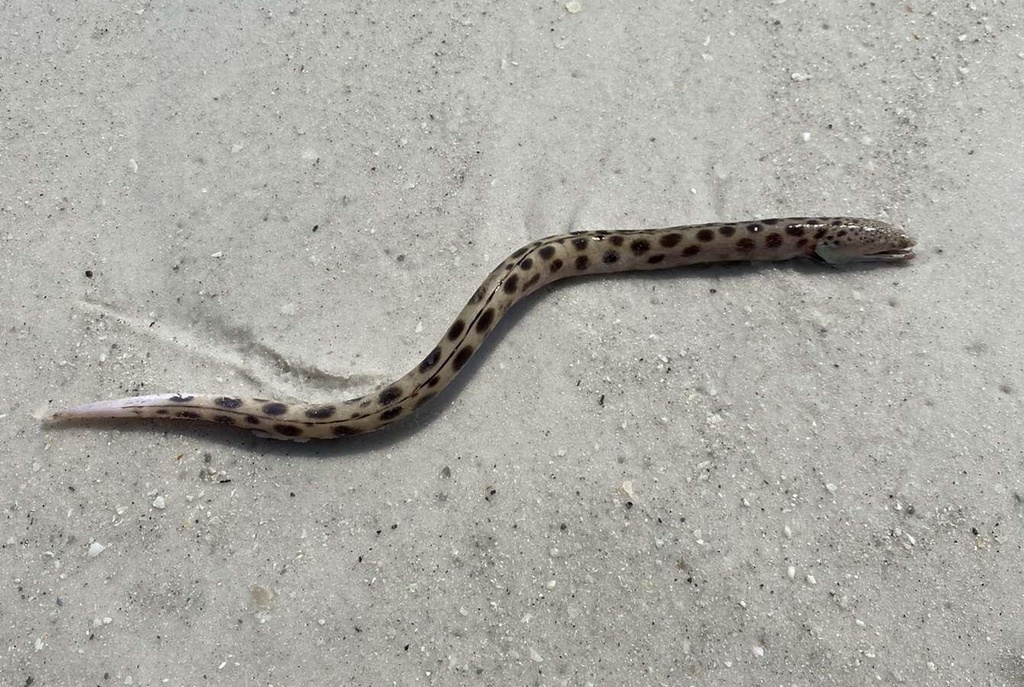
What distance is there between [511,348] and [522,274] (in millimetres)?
391

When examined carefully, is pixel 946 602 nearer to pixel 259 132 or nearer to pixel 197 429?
pixel 197 429

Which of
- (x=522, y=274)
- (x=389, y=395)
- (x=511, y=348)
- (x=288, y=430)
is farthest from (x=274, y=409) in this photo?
(x=522, y=274)

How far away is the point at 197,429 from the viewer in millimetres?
3666

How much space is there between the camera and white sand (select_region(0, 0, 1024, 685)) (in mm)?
3266

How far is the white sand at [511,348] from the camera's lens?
327 centimetres

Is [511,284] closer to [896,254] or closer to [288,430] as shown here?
[288,430]

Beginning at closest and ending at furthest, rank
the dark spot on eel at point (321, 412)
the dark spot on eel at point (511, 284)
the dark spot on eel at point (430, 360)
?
Result: the dark spot on eel at point (321, 412) → the dark spot on eel at point (430, 360) → the dark spot on eel at point (511, 284)

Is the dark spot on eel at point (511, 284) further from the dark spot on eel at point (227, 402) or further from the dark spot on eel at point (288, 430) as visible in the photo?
the dark spot on eel at point (227, 402)

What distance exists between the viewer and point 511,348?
395cm

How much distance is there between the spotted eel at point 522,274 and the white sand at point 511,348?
11 centimetres

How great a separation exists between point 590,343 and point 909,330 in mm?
1655

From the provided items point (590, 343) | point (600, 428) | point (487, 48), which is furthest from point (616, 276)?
point (487, 48)

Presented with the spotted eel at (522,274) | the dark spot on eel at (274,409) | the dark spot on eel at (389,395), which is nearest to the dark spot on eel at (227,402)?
the spotted eel at (522,274)

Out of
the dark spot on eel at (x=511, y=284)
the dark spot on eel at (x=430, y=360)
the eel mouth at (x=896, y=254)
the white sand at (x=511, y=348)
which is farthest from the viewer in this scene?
the eel mouth at (x=896, y=254)
